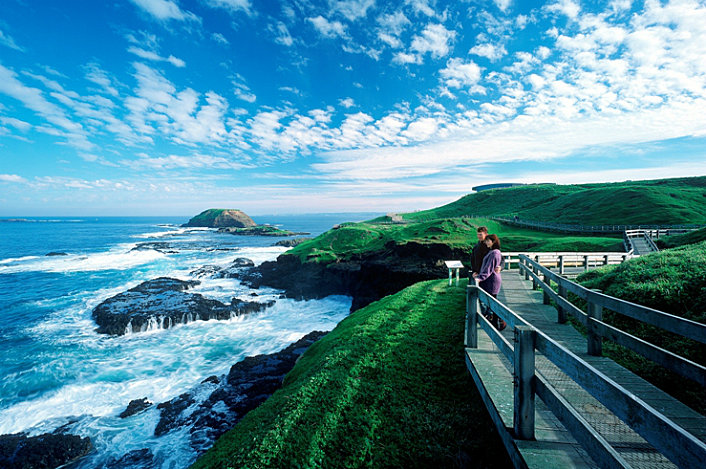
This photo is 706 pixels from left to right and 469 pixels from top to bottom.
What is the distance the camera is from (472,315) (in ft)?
20.4

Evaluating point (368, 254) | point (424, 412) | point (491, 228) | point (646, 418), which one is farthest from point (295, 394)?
point (491, 228)

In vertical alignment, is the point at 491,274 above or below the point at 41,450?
above

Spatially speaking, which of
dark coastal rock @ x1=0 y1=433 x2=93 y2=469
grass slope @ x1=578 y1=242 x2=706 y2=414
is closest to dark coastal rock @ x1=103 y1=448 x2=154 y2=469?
dark coastal rock @ x1=0 y1=433 x2=93 y2=469

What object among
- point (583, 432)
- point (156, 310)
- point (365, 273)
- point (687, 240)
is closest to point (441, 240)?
point (365, 273)

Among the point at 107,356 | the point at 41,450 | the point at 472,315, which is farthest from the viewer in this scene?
the point at 107,356

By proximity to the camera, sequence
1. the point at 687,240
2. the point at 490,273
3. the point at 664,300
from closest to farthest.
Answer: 1. the point at 664,300
2. the point at 490,273
3. the point at 687,240

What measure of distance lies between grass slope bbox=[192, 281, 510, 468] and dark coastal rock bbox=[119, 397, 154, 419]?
9.59 meters

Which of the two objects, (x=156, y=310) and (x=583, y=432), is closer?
(x=583, y=432)

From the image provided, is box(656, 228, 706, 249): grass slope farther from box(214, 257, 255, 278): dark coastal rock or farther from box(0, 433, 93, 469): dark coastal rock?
box(214, 257, 255, 278): dark coastal rock

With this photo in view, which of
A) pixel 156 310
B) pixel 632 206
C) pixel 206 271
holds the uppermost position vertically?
pixel 632 206

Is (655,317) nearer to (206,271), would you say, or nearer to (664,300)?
(664,300)

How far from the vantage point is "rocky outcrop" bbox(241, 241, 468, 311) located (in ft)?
106

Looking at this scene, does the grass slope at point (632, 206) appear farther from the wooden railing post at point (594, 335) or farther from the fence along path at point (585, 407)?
the fence along path at point (585, 407)

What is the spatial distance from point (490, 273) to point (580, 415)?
4.70 m
